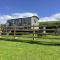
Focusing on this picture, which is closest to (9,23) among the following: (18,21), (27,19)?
(18,21)

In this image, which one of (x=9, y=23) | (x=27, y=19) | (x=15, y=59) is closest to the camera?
(x=15, y=59)

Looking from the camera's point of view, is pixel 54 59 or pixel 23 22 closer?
pixel 54 59

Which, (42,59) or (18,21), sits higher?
(18,21)

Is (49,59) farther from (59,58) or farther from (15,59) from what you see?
(15,59)

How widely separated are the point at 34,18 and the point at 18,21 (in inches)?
199

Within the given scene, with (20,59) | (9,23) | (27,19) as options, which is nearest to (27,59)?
(20,59)

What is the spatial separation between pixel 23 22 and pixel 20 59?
133ft

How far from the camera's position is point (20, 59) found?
5996 mm

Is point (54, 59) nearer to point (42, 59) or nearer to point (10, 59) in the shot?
point (42, 59)

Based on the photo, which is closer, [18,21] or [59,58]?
[59,58]

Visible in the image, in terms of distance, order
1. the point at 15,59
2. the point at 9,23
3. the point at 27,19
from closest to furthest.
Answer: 1. the point at 15,59
2. the point at 27,19
3. the point at 9,23

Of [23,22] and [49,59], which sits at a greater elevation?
[23,22]

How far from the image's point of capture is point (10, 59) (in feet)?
19.7

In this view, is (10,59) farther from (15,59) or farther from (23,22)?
(23,22)
